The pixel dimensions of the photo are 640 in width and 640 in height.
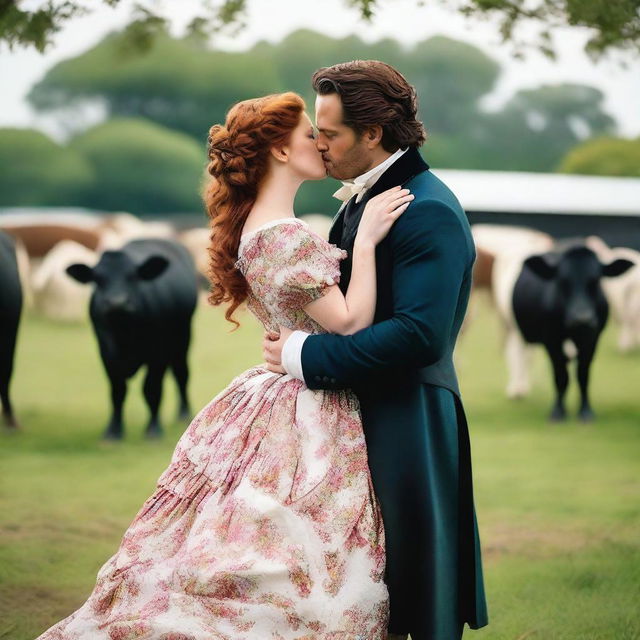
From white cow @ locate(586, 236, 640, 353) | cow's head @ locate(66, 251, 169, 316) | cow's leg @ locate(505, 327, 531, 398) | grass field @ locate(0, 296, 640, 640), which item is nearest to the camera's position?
grass field @ locate(0, 296, 640, 640)

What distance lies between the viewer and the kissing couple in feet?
8.86

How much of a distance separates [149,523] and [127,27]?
118 inches

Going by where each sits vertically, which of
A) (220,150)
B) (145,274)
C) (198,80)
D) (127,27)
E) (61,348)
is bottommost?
(61,348)

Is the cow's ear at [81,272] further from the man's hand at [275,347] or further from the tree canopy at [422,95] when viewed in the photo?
the tree canopy at [422,95]

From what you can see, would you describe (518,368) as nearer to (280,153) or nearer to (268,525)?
(280,153)

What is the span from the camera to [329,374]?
108 inches

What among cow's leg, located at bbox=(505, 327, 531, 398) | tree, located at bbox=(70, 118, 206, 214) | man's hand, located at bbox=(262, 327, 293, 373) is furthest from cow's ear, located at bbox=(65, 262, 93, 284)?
tree, located at bbox=(70, 118, 206, 214)

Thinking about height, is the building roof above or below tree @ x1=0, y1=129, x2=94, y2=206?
below

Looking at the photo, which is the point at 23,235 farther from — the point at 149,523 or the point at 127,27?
the point at 149,523

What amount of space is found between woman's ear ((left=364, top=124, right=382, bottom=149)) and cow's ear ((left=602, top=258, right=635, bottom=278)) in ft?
19.7

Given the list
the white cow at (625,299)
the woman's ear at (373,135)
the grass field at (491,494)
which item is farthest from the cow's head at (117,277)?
the white cow at (625,299)

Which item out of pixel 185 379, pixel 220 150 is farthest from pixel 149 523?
pixel 185 379

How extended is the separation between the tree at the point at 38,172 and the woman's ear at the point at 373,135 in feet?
109

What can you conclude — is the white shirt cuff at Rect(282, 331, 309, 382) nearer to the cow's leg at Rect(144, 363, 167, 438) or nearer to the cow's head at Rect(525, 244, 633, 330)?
the cow's leg at Rect(144, 363, 167, 438)
